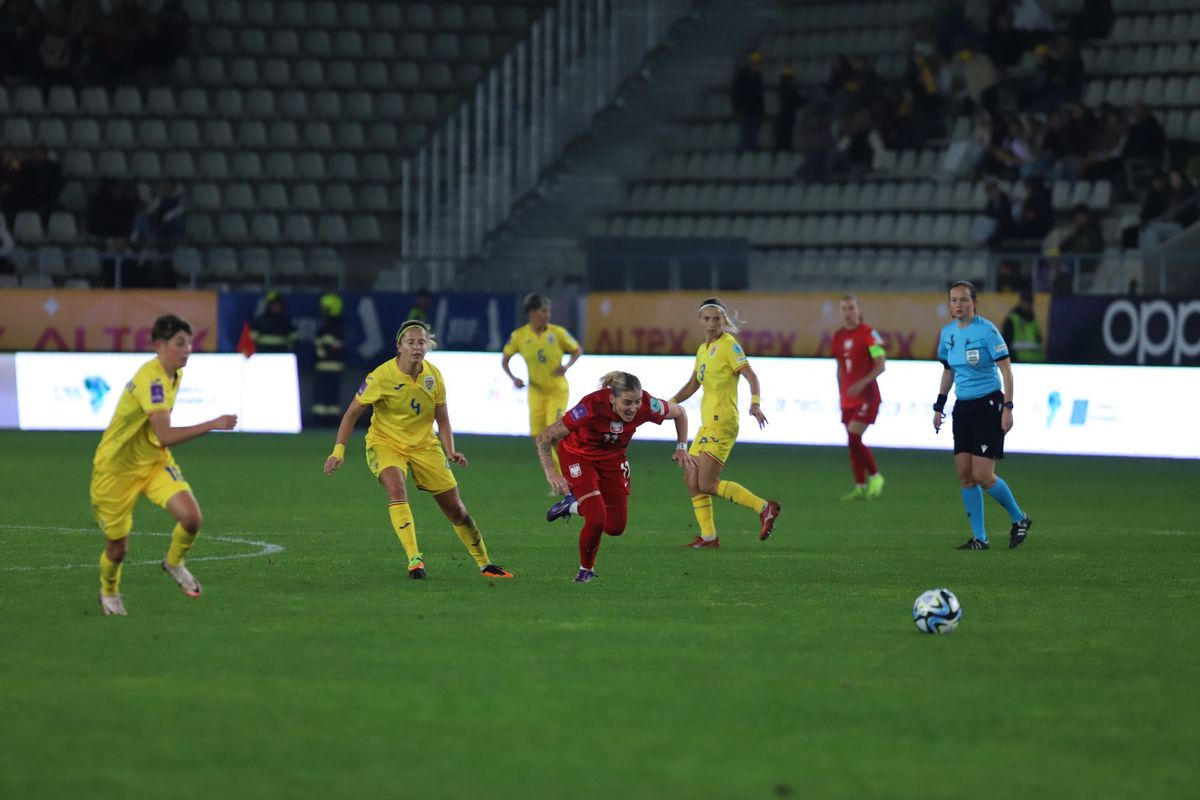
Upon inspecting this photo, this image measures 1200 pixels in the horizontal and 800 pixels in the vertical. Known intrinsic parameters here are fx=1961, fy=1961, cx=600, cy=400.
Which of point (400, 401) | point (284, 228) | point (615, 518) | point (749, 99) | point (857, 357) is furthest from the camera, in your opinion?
point (284, 228)

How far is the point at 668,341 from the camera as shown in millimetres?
29703

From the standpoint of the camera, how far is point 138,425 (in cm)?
1070

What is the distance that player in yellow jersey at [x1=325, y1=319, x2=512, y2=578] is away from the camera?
12.8m

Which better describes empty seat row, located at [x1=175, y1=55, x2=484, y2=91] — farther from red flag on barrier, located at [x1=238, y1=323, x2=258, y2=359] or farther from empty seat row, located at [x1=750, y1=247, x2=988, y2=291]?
empty seat row, located at [x1=750, y1=247, x2=988, y2=291]

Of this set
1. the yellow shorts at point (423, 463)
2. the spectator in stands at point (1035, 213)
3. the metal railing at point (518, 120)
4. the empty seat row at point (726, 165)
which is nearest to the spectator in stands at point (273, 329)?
the metal railing at point (518, 120)

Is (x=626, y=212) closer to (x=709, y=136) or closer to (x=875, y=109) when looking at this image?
(x=709, y=136)

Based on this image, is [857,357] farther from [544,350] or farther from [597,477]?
[597,477]

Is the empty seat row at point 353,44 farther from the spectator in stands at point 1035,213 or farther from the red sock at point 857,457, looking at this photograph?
the red sock at point 857,457

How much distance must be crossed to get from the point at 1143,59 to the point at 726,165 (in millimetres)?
7443

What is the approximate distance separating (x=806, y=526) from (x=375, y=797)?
10377 millimetres

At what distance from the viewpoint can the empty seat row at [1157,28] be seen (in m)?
32.2

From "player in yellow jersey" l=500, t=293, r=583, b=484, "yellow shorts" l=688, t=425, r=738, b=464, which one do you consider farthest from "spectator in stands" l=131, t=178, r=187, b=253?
"yellow shorts" l=688, t=425, r=738, b=464

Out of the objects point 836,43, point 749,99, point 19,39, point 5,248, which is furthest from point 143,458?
point 836,43

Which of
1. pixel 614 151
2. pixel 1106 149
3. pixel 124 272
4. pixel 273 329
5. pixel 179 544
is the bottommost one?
pixel 179 544
